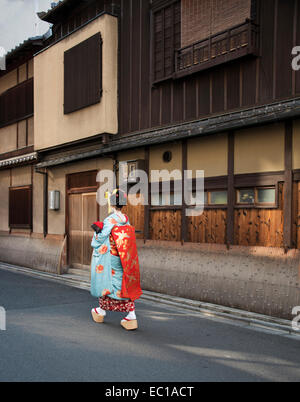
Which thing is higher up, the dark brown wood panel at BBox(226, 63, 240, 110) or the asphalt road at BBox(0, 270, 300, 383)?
the dark brown wood panel at BBox(226, 63, 240, 110)

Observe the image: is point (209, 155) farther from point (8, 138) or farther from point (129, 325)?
point (8, 138)

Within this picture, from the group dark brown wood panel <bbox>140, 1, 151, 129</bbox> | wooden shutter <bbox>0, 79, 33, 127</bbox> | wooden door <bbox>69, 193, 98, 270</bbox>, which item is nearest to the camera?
dark brown wood panel <bbox>140, 1, 151, 129</bbox>

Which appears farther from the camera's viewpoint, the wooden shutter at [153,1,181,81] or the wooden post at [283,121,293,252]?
the wooden shutter at [153,1,181,81]

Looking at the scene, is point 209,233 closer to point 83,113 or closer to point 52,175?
point 83,113

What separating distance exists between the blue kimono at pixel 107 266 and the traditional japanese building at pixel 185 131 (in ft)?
7.72

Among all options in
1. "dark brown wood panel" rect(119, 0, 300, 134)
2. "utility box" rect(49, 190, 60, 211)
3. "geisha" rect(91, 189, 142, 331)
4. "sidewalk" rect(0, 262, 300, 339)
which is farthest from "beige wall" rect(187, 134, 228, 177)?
"utility box" rect(49, 190, 60, 211)

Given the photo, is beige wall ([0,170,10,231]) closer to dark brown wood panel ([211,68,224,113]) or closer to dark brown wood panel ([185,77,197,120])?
dark brown wood panel ([185,77,197,120])

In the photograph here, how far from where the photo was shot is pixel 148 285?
9.77 meters

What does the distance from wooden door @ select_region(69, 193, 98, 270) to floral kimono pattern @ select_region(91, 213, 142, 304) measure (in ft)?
18.2

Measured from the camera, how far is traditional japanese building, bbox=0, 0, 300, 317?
25.1ft

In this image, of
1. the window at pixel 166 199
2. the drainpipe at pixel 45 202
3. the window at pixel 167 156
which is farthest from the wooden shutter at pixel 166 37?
the drainpipe at pixel 45 202

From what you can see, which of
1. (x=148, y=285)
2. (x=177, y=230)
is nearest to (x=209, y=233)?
(x=177, y=230)

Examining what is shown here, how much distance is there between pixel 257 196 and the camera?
26.8 ft

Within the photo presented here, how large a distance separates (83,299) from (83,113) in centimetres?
572
